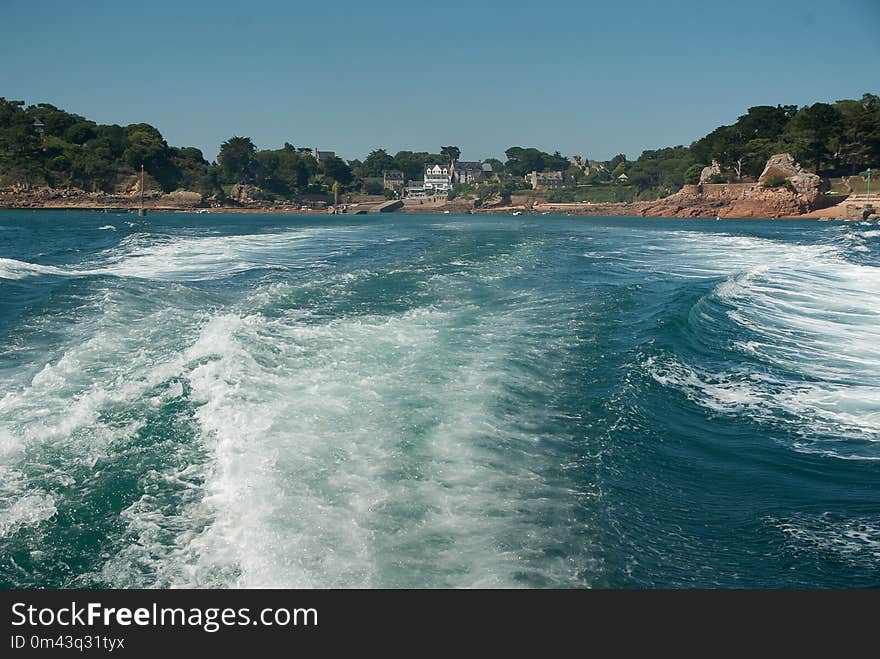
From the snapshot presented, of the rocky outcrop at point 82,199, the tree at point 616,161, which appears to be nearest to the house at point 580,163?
the tree at point 616,161

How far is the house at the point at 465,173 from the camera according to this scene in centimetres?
15325

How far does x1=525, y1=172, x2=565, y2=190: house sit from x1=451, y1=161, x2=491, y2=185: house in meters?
12.2

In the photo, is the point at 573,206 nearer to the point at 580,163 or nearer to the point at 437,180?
the point at 437,180

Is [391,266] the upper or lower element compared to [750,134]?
lower

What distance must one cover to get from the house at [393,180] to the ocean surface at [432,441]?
14031 centimetres

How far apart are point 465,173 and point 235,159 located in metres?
55.2

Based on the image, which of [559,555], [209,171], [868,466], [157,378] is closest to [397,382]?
[157,378]

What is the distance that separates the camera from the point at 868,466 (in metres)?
6.10

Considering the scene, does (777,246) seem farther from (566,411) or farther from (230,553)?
(230,553)

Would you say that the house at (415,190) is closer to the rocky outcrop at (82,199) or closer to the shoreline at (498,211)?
the shoreline at (498,211)

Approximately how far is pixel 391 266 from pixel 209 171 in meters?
104

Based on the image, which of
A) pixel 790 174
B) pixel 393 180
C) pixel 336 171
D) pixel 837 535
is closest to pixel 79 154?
pixel 336 171

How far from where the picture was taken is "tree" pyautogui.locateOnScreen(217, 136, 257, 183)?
119m

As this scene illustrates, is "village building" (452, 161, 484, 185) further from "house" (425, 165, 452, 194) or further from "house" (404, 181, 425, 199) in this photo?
"house" (404, 181, 425, 199)
